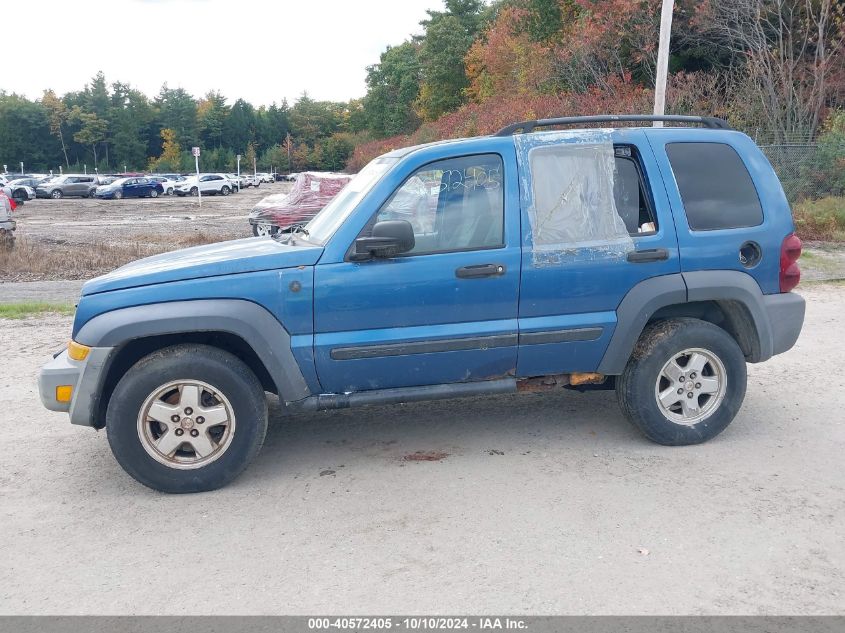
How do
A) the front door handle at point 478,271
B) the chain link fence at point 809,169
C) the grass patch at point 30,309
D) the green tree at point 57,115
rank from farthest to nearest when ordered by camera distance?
1. the green tree at point 57,115
2. the chain link fence at point 809,169
3. the grass patch at point 30,309
4. the front door handle at point 478,271

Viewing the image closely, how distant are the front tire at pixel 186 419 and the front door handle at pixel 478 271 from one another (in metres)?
1.36

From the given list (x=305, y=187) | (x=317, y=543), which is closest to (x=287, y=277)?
(x=317, y=543)

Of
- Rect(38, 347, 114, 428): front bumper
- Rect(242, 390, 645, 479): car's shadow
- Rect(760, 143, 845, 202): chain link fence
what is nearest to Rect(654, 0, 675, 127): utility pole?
Rect(760, 143, 845, 202): chain link fence

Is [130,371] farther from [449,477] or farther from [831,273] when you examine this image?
[831,273]

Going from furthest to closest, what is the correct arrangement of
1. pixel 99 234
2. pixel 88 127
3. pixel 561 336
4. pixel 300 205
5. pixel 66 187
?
pixel 88 127, pixel 66 187, pixel 99 234, pixel 300 205, pixel 561 336

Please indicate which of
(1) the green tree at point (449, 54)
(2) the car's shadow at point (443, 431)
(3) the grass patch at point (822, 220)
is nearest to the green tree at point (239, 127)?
(1) the green tree at point (449, 54)

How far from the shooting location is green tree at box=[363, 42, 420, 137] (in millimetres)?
77562

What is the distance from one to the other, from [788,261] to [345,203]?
2.89m

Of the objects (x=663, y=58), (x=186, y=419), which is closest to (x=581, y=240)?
(x=186, y=419)

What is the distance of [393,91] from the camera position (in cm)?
8281

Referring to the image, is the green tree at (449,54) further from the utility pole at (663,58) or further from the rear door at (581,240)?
the rear door at (581,240)

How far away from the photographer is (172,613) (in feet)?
10.6

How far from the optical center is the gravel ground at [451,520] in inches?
131

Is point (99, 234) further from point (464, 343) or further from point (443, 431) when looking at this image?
point (464, 343)
